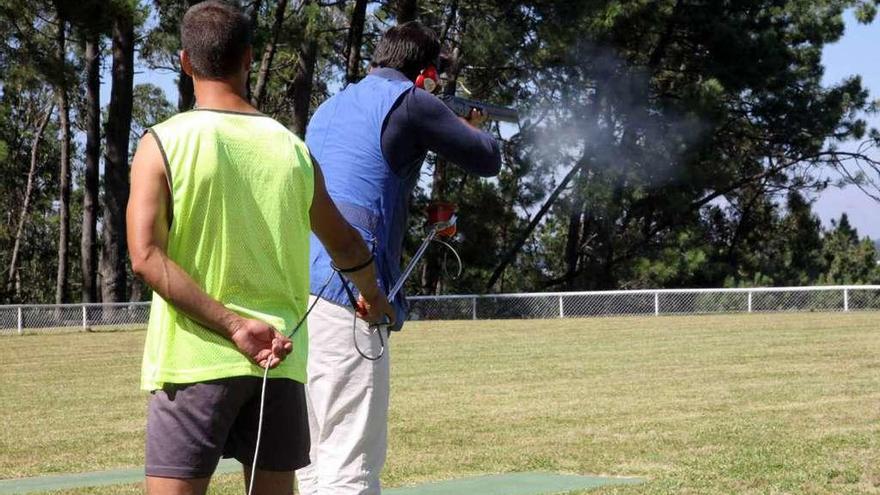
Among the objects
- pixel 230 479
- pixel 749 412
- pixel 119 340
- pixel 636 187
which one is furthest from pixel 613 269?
pixel 230 479

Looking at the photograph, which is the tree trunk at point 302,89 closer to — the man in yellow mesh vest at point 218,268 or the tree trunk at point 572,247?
the tree trunk at point 572,247

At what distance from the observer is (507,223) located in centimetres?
3538

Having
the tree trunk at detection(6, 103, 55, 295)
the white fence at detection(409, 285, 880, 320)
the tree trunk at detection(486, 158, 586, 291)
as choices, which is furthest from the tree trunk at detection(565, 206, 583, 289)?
the tree trunk at detection(6, 103, 55, 295)

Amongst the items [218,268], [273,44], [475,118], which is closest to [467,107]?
[475,118]

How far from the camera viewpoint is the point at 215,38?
3.38 m

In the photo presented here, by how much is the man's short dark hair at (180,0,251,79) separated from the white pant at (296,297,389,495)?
4.46 ft

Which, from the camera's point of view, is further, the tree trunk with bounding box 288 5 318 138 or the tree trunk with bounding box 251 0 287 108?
the tree trunk with bounding box 288 5 318 138

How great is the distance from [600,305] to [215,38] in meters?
28.1

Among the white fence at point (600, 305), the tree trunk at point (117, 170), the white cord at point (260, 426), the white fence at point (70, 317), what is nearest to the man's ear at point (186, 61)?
the white cord at point (260, 426)

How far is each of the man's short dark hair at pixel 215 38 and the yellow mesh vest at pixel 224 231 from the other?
119 millimetres

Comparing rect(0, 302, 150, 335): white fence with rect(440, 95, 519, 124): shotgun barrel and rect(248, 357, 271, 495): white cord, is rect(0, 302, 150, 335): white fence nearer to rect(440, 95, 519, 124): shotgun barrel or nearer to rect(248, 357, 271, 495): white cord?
rect(440, 95, 519, 124): shotgun barrel

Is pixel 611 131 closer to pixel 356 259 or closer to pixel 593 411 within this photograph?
pixel 593 411

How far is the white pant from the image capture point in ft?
15.0

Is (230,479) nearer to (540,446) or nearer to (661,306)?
(540,446)
